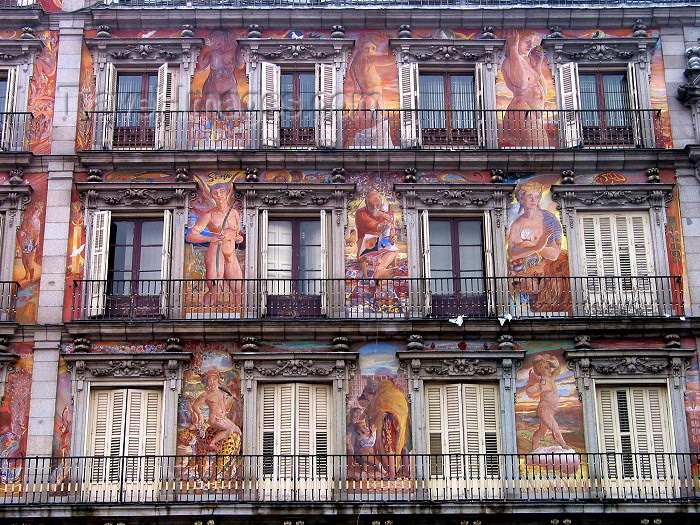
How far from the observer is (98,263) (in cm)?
2478

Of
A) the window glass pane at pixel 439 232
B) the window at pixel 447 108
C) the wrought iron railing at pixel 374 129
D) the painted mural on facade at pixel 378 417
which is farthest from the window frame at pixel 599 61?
the painted mural on facade at pixel 378 417

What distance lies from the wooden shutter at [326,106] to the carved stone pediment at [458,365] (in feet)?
18.0

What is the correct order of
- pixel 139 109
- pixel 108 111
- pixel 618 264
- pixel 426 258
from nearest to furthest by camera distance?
1. pixel 426 258
2. pixel 618 264
3. pixel 108 111
4. pixel 139 109

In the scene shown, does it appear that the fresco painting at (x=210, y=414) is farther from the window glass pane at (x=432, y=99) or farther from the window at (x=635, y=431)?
the window at (x=635, y=431)

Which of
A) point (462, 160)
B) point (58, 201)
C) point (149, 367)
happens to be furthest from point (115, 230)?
point (462, 160)

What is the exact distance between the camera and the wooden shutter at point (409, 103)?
25781 mm

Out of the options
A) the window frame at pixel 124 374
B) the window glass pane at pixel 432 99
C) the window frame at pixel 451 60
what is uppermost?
the window frame at pixel 451 60

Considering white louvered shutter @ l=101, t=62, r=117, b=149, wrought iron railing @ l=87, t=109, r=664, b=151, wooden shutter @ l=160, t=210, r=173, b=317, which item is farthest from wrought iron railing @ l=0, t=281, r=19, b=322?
white louvered shutter @ l=101, t=62, r=117, b=149

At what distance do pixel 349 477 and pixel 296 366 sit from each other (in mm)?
2666

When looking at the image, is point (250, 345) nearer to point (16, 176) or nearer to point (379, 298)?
point (379, 298)

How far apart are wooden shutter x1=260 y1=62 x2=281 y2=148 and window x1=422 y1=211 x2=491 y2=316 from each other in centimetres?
408

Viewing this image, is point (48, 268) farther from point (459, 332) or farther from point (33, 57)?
point (459, 332)

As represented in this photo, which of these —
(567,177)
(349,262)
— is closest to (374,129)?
(349,262)

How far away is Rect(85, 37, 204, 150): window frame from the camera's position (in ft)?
85.9
